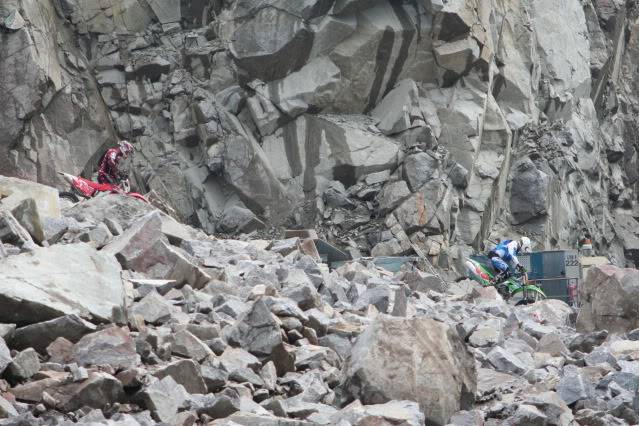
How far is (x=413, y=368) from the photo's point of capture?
6.07 meters

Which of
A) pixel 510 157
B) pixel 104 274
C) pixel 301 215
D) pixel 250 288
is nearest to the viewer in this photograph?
pixel 104 274

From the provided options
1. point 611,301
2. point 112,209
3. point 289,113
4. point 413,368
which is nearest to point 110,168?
point 112,209

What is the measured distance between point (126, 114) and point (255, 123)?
4.98 metres

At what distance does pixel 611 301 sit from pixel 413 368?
5.18 meters

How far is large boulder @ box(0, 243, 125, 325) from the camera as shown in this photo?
5.67 m

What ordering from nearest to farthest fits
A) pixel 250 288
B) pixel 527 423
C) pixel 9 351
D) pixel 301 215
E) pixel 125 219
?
pixel 9 351
pixel 527 423
pixel 250 288
pixel 125 219
pixel 301 215

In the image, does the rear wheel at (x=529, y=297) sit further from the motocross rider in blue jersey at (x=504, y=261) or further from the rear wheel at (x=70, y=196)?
the rear wheel at (x=70, y=196)

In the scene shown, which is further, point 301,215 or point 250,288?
point 301,215

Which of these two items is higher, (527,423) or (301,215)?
(527,423)

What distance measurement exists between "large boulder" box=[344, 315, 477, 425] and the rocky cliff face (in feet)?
74.1

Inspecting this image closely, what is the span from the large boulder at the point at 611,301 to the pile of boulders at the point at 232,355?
1204 millimetres

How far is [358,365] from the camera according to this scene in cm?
608

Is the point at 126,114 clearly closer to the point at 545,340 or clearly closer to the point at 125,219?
the point at 125,219

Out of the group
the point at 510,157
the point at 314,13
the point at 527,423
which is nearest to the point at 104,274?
the point at 527,423
